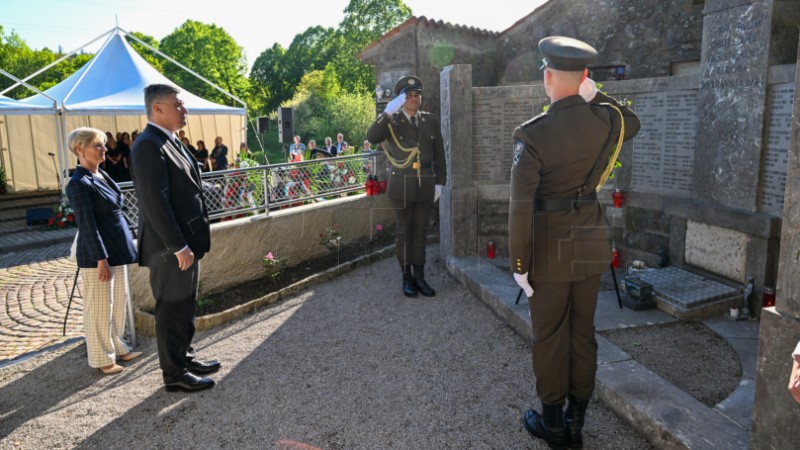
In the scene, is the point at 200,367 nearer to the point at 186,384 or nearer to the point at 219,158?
the point at 186,384

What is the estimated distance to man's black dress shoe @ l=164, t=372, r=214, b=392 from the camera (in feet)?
12.4

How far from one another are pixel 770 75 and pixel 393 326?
3.65 metres

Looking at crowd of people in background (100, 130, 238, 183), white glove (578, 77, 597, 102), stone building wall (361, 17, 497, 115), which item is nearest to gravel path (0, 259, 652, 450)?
white glove (578, 77, 597, 102)

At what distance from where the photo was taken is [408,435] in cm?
316

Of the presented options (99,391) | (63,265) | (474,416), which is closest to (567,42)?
(474,416)

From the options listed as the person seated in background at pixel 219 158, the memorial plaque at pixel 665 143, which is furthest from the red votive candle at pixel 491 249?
the person seated in background at pixel 219 158

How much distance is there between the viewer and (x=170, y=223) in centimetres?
344

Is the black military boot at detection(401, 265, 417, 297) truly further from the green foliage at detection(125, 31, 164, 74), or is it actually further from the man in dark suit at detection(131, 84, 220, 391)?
the green foliage at detection(125, 31, 164, 74)

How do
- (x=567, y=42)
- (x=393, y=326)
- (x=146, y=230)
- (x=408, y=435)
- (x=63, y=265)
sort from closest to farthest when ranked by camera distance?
(x=567, y=42)
(x=408, y=435)
(x=146, y=230)
(x=393, y=326)
(x=63, y=265)

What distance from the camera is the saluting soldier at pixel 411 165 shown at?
5.53m

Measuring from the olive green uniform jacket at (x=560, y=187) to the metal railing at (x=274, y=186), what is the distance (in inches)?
137

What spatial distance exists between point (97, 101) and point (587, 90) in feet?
35.1

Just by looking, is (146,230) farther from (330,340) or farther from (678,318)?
(678,318)

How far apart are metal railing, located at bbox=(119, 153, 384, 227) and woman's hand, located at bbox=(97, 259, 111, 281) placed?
1.28m
